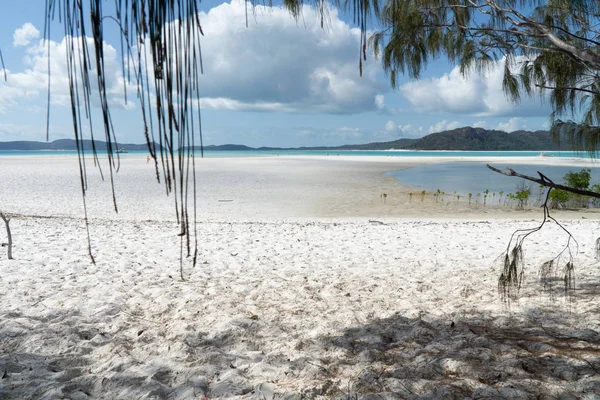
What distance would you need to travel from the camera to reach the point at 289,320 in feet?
10.5

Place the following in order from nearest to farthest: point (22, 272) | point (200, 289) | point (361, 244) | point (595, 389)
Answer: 1. point (595, 389)
2. point (200, 289)
3. point (22, 272)
4. point (361, 244)

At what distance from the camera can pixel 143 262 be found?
4.94m

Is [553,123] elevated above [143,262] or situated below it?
above

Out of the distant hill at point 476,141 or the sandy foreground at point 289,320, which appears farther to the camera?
the distant hill at point 476,141

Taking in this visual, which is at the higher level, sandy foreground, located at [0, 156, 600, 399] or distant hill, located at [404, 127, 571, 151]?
distant hill, located at [404, 127, 571, 151]

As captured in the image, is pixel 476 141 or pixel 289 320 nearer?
pixel 289 320

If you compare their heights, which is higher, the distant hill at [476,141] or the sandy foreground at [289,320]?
the distant hill at [476,141]

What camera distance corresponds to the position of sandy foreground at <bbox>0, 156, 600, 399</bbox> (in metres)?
2.14

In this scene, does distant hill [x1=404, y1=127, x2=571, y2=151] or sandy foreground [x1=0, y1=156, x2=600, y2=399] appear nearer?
sandy foreground [x1=0, y1=156, x2=600, y2=399]

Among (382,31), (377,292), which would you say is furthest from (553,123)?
(377,292)

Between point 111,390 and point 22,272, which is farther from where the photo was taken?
point 22,272

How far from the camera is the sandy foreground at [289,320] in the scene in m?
2.14

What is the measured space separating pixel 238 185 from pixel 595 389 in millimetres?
16805

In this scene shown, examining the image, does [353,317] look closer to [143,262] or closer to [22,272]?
[143,262]
